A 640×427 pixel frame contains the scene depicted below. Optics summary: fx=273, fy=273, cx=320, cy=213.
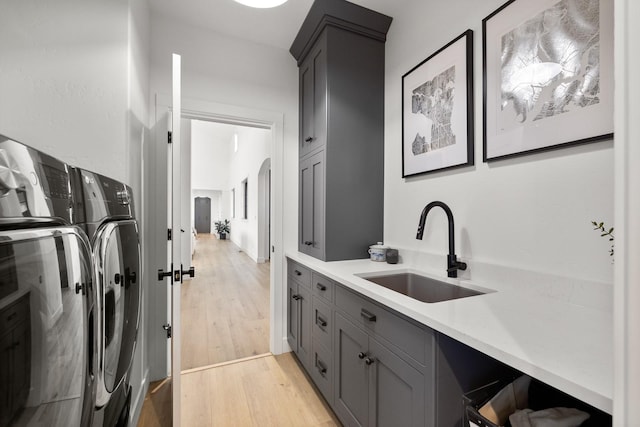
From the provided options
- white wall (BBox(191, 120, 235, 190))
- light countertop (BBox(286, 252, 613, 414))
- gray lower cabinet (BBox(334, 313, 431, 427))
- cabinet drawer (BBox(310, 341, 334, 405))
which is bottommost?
cabinet drawer (BBox(310, 341, 334, 405))

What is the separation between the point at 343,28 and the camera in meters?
2.07

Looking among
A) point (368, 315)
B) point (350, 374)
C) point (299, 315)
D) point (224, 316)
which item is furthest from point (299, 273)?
point (224, 316)

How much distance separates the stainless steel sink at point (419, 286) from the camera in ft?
5.03

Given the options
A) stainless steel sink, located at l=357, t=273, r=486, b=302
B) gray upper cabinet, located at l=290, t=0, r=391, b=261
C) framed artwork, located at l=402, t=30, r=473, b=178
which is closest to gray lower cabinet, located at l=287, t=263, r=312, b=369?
gray upper cabinet, located at l=290, t=0, r=391, b=261

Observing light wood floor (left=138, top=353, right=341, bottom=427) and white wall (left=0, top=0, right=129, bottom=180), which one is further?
light wood floor (left=138, top=353, right=341, bottom=427)

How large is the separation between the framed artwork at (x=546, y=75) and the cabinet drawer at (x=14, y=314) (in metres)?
1.67

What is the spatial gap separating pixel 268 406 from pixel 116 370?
118 centimetres

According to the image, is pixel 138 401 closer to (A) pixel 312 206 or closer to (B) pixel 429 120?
(A) pixel 312 206

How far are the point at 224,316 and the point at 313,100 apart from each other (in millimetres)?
2647

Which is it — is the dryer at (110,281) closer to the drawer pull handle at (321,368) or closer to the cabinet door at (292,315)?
the drawer pull handle at (321,368)

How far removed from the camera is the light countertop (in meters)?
0.62

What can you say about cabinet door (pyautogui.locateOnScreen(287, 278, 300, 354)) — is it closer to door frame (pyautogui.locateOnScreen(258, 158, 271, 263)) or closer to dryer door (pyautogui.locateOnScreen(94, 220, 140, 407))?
dryer door (pyautogui.locateOnScreen(94, 220, 140, 407))

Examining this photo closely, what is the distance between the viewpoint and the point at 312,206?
2248 mm

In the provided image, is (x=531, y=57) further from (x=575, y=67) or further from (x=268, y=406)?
(x=268, y=406)
